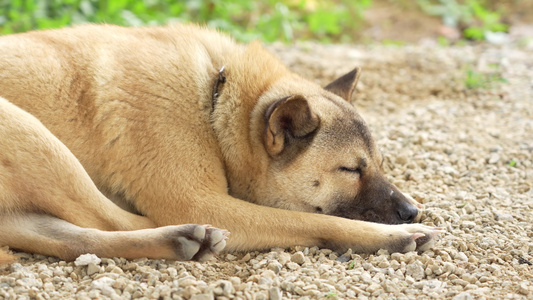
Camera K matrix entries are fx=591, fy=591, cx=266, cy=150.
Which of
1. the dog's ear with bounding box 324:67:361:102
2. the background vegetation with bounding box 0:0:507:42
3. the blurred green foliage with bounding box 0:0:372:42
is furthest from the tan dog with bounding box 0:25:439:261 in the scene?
the blurred green foliage with bounding box 0:0:372:42

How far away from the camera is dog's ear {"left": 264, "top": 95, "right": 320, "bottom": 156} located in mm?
3902

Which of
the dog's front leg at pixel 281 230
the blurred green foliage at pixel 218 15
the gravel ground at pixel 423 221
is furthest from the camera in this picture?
the blurred green foliage at pixel 218 15

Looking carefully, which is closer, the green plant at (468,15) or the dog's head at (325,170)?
the dog's head at (325,170)

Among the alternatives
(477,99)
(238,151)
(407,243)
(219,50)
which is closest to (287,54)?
(477,99)

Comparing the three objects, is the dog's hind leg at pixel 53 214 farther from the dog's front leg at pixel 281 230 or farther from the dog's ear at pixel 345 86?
the dog's ear at pixel 345 86

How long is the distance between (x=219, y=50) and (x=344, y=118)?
3.62 feet

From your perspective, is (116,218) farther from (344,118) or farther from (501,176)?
(501,176)

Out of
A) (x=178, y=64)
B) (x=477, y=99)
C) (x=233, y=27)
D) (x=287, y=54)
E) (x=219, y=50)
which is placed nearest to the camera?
(x=178, y=64)

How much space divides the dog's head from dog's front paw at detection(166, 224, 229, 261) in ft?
2.42

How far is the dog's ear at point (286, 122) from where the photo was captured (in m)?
3.90

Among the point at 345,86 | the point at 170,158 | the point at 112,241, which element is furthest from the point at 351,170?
the point at 112,241

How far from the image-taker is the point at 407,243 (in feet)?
12.5

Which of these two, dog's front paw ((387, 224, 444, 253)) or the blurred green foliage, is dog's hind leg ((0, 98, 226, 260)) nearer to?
dog's front paw ((387, 224, 444, 253))

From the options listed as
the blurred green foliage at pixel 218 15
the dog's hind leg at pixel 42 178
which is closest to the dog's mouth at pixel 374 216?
the dog's hind leg at pixel 42 178
